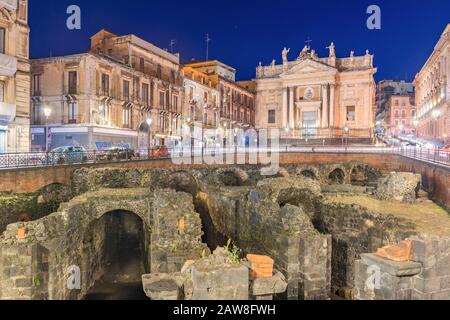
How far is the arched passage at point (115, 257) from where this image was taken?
13.0 metres

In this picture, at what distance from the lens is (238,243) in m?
14.8

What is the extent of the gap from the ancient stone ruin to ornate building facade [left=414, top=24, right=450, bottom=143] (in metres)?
31.1

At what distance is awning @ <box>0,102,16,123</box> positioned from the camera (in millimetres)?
25703

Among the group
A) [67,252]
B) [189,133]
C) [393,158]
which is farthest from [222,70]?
[67,252]

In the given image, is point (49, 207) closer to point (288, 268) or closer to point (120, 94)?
point (288, 268)

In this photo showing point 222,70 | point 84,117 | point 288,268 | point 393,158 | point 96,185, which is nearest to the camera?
point 288,268

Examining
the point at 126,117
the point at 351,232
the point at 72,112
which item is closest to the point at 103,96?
the point at 72,112

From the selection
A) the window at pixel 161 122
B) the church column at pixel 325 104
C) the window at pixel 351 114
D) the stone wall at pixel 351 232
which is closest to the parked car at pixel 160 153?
the window at pixel 161 122

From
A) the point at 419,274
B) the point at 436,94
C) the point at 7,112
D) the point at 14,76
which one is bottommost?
the point at 419,274

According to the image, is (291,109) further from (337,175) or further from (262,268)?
(262,268)

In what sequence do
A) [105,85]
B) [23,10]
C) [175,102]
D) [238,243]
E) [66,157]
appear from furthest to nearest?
[175,102], [105,85], [23,10], [66,157], [238,243]

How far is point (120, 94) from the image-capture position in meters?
39.8

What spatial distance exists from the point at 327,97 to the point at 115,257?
49030 mm

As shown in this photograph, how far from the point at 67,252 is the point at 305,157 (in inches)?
1157
